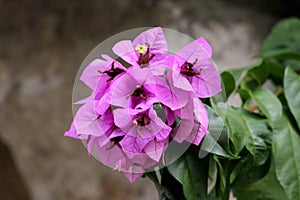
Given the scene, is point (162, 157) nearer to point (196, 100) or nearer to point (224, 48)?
point (196, 100)

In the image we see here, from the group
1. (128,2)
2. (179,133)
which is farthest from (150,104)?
(128,2)

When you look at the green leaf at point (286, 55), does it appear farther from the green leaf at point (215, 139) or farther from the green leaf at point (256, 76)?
the green leaf at point (215, 139)

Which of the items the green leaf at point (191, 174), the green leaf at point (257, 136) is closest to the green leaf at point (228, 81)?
the green leaf at point (257, 136)

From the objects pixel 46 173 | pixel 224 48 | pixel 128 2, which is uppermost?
pixel 128 2

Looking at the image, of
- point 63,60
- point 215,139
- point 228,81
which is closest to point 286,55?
point 228,81

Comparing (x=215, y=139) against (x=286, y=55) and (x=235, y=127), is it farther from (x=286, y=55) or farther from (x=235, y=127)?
(x=286, y=55)
